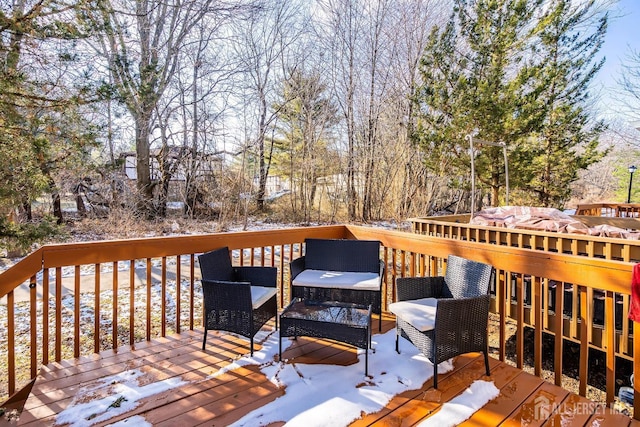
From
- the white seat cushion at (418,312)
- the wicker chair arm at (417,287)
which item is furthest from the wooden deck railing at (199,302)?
the white seat cushion at (418,312)

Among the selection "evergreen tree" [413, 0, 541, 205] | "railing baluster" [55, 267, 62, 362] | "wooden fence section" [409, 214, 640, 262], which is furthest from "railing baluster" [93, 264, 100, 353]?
"evergreen tree" [413, 0, 541, 205]

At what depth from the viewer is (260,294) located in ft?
9.12

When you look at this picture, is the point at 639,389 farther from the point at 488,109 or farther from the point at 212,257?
the point at 488,109

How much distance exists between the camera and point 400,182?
1098cm

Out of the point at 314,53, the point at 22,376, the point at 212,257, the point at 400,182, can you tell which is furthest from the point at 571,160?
the point at 22,376

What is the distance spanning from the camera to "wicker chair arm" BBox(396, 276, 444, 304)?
8.71 feet

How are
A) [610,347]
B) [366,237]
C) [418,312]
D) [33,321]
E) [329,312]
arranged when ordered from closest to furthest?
[610,347] < [33,321] < [418,312] < [329,312] < [366,237]

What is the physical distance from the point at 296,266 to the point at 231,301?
89 centimetres

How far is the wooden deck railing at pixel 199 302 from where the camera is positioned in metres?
2.10

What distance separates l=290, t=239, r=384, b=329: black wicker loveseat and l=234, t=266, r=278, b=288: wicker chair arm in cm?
21

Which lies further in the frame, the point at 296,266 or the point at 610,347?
the point at 296,266

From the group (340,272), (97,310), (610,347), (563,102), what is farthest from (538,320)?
(563,102)

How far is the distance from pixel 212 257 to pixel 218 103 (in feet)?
26.0

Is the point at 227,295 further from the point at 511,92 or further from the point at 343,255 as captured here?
the point at 511,92
